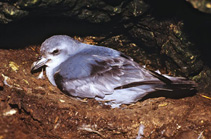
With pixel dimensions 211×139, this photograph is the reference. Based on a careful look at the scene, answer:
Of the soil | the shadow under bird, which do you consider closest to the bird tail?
the shadow under bird

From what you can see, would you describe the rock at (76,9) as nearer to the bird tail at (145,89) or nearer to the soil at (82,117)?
the soil at (82,117)

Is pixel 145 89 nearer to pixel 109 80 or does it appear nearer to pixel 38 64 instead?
pixel 109 80

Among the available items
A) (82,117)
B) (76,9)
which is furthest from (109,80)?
(76,9)

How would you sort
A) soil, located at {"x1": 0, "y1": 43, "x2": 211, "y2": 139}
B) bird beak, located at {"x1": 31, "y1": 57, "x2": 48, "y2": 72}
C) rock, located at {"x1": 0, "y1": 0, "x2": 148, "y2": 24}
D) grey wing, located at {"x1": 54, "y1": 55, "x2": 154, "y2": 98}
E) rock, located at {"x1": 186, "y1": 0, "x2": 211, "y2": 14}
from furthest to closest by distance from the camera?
1. bird beak, located at {"x1": 31, "y1": 57, "x2": 48, "y2": 72}
2. grey wing, located at {"x1": 54, "y1": 55, "x2": 154, "y2": 98}
3. rock, located at {"x1": 0, "y1": 0, "x2": 148, "y2": 24}
4. soil, located at {"x1": 0, "y1": 43, "x2": 211, "y2": 139}
5. rock, located at {"x1": 186, "y1": 0, "x2": 211, "y2": 14}

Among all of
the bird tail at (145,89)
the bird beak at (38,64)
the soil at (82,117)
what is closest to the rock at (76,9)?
the bird beak at (38,64)

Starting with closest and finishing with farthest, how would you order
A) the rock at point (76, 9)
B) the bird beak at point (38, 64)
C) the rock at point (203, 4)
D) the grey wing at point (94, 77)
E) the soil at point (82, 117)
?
the rock at point (203, 4) < the soil at point (82, 117) < the rock at point (76, 9) < the grey wing at point (94, 77) < the bird beak at point (38, 64)

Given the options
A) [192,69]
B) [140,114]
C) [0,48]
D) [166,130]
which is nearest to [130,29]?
[192,69]

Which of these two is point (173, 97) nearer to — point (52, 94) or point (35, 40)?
point (52, 94)

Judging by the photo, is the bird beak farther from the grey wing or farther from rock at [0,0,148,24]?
rock at [0,0,148,24]
